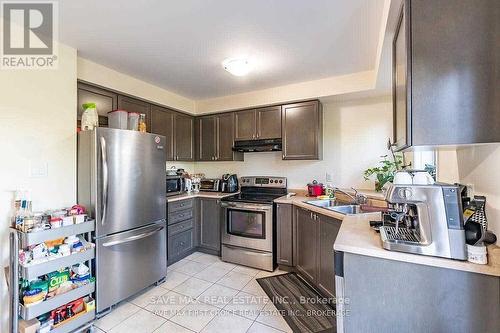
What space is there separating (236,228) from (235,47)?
7.04 feet

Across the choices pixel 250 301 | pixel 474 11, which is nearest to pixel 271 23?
pixel 474 11

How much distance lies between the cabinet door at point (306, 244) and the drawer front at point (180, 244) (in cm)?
152

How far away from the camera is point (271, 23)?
173cm

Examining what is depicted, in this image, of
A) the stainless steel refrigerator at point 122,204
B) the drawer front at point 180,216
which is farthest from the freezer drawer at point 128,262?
the drawer front at point 180,216

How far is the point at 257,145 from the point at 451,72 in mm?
2450

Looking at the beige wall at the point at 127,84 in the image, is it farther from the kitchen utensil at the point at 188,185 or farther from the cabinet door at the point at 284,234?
the cabinet door at the point at 284,234

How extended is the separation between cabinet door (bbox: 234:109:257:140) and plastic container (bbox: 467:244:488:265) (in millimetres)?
2629

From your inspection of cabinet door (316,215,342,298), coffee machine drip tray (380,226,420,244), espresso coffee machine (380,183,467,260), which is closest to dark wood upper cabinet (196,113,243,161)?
cabinet door (316,215,342,298)

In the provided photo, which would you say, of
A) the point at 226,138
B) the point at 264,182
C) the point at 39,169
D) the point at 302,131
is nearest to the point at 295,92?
the point at 302,131

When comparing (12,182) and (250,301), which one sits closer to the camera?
(12,182)

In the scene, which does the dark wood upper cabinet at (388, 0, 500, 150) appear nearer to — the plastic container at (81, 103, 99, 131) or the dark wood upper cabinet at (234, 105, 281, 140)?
the dark wood upper cabinet at (234, 105, 281, 140)

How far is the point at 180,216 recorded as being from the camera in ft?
9.78

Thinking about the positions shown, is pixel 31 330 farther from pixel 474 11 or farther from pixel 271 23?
pixel 474 11

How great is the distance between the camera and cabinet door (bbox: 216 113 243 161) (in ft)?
11.4
